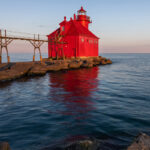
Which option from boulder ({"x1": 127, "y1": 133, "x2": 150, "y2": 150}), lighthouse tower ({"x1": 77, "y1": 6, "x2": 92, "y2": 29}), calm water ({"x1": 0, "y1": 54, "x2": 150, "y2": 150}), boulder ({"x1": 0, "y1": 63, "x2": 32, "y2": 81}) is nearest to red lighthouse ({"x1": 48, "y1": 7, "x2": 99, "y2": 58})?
lighthouse tower ({"x1": 77, "y1": 6, "x2": 92, "y2": 29})

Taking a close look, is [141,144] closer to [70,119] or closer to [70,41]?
[70,119]

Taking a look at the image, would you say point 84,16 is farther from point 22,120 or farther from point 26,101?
point 22,120

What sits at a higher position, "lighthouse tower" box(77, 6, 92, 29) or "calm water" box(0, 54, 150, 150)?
"lighthouse tower" box(77, 6, 92, 29)

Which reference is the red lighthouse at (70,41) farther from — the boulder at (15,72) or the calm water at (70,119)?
the calm water at (70,119)

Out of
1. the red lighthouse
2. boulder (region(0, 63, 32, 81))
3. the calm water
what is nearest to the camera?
the calm water

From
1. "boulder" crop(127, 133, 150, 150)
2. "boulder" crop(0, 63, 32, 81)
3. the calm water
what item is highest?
"boulder" crop(0, 63, 32, 81)

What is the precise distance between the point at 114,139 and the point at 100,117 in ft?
6.32

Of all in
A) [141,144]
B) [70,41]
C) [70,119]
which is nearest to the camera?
[141,144]

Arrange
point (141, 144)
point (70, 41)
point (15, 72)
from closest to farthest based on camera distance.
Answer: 1. point (141, 144)
2. point (15, 72)
3. point (70, 41)

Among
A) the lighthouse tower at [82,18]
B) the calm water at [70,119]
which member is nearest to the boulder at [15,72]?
the calm water at [70,119]

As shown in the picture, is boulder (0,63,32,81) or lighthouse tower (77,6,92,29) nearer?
boulder (0,63,32,81)

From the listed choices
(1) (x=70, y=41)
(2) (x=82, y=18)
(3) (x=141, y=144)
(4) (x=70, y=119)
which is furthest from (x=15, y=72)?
(2) (x=82, y=18)

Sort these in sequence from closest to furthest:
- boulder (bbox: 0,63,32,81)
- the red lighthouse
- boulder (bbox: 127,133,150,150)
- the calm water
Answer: boulder (bbox: 127,133,150,150), the calm water, boulder (bbox: 0,63,32,81), the red lighthouse

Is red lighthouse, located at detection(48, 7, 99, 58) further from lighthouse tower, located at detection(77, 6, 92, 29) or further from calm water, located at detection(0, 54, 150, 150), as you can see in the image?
calm water, located at detection(0, 54, 150, 150)
